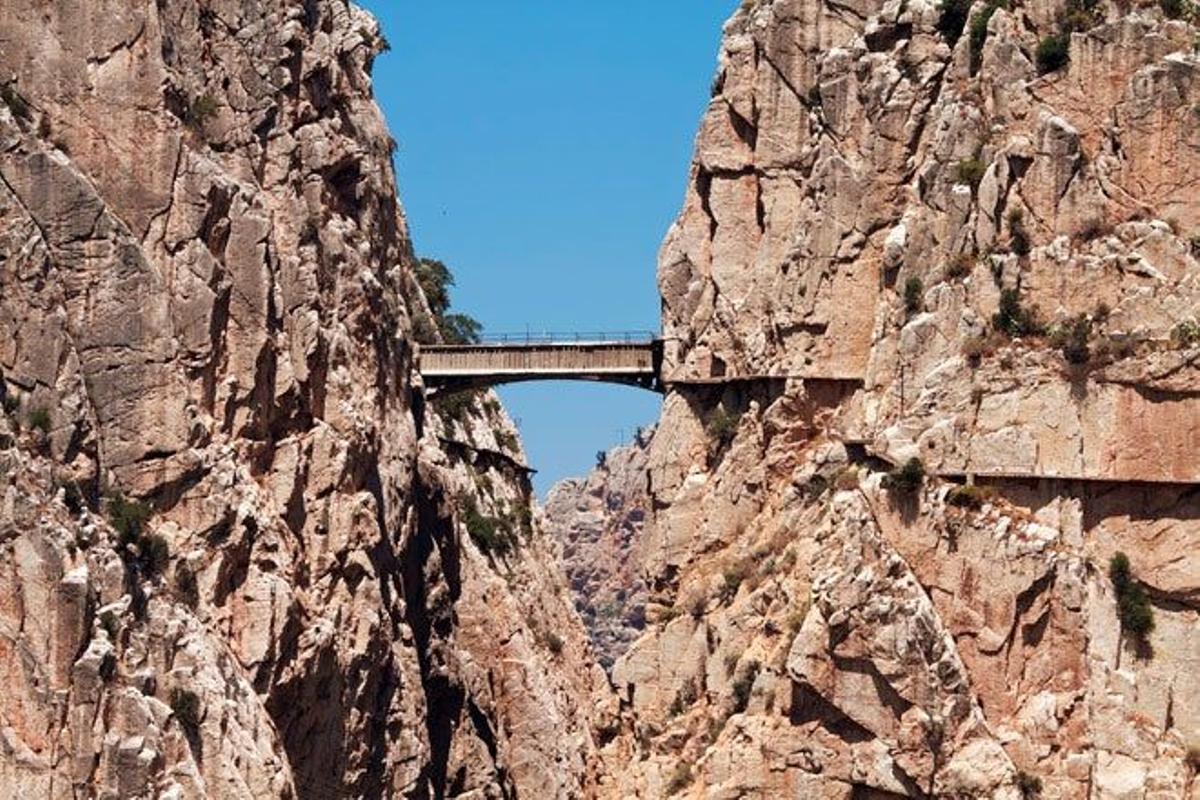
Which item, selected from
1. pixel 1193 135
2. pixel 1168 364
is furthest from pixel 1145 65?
pixel 1168 364

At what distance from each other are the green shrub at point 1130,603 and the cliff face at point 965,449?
0.11 meters

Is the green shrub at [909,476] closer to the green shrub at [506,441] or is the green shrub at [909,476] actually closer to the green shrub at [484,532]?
the green shrub at [484,532]

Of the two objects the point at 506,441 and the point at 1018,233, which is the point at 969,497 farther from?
the point at 506,441

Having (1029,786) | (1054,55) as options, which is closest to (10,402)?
(1029,786)

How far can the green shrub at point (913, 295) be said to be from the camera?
96688 mm

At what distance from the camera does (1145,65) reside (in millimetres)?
96188

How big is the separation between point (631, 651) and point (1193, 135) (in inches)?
902

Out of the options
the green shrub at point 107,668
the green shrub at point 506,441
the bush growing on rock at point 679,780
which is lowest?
the bush growing on rock at point 679,780

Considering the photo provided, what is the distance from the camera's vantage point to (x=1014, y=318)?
94.8 meters

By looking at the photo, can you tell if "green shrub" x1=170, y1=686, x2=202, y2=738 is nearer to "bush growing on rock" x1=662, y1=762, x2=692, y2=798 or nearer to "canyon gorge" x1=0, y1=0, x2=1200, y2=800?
"canyon gorge" x1=0, y1=0, x2=1200, y2=800

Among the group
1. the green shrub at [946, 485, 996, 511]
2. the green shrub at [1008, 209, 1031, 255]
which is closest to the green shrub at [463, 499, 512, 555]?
the green shrub at [946, 485, 996, 511]

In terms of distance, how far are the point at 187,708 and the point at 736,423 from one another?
18.9 meters

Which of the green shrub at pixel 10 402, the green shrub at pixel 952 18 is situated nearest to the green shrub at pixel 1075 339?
the green shrub at pixel 952 18

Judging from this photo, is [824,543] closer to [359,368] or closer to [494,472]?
[359,368]
